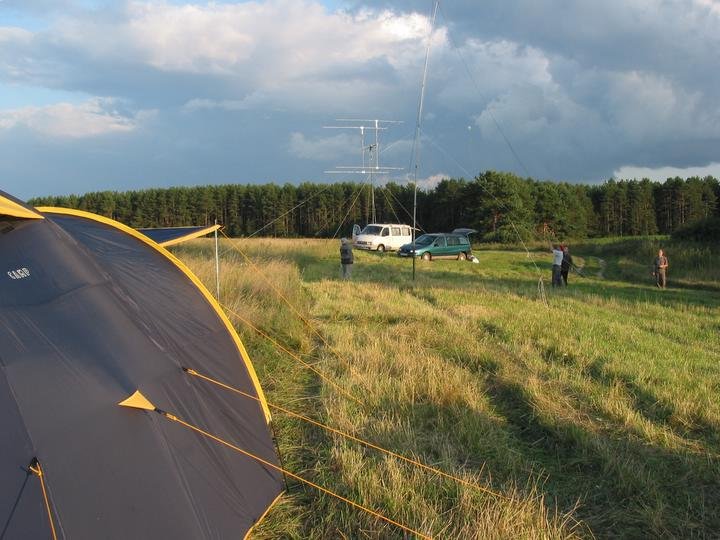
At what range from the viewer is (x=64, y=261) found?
3.75 metres

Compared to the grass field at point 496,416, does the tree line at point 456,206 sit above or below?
above

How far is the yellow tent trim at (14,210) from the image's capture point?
3.46m

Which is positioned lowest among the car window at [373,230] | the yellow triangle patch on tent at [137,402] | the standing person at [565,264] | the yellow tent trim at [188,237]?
the standing person at [565,264]

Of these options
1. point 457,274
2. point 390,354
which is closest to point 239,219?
point 457,274

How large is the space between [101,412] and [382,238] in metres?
30.2

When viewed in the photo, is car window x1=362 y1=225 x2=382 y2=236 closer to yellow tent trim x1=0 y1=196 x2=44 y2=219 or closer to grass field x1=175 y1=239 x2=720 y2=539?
grass field x1=175 y1=239 x2=720 y2=539

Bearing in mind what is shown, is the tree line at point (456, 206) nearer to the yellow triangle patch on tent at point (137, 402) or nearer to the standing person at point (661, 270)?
the standing person at point (661, 270)

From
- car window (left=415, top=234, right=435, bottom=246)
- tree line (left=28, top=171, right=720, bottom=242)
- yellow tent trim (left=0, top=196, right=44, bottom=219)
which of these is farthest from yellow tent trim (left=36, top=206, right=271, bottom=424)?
tree line (left=28, top=171, right=720, bottom=242)

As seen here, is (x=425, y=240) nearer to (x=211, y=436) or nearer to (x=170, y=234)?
(x=170, y=234)

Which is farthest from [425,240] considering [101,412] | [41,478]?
[41,478]

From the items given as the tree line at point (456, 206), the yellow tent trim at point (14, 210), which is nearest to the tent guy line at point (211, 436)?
the yellow tent trim at point (14, 210)

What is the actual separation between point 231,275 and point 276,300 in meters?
2.17

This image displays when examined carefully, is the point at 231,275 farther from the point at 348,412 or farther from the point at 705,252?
the point at 705,252

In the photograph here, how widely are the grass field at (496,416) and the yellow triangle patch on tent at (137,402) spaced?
1.20 metres
